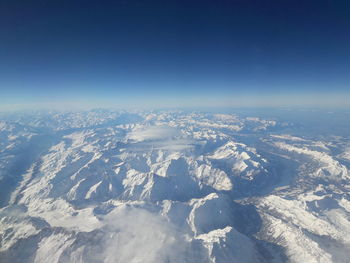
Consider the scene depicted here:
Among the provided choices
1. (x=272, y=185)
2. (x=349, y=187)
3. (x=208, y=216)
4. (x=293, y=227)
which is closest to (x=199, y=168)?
(x=272, y=185)

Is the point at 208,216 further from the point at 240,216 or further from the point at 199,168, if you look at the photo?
the point at 199,168

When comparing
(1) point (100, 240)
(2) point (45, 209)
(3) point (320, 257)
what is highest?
(1) point (100, 240)

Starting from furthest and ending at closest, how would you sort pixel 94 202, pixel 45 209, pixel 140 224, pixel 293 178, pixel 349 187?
pixel 293 178
pixel 349 187
pixel 94 202
pixel 45 209
pixel 140 224

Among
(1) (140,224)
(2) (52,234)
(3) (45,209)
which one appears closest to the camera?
(2) (52,234)

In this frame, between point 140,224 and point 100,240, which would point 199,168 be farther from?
point 100,240

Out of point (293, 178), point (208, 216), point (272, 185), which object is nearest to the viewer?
Result: point (208, 216)

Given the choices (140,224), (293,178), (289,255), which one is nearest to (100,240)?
(140,224)

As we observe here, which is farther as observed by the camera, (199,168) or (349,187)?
(199,168)

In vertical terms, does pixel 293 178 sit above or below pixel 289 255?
below

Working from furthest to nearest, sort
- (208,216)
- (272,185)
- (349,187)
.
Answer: (272,185) → (349,187) → (208,216)
